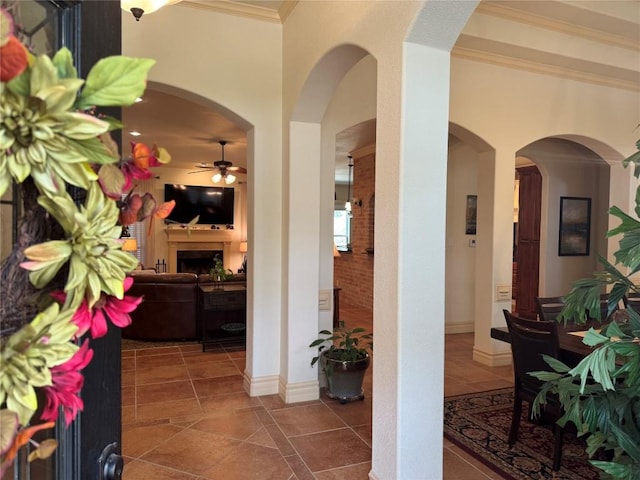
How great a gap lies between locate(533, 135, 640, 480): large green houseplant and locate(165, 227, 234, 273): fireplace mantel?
911 cm

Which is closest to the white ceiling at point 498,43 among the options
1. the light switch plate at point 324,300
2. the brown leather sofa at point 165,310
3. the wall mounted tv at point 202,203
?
the light switch plate at point 324,300

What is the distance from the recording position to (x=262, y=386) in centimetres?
368

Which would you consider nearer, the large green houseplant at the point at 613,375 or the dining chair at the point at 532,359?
the large green houseplant at the point at 613,375

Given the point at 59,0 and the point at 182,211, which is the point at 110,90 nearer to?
the point at 59,0

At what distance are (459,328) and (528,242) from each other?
2.02 meters

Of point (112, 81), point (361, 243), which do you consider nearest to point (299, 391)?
point (112, 81)

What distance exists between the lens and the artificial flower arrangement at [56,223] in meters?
0.48

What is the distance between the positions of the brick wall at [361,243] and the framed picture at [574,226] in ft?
9.84

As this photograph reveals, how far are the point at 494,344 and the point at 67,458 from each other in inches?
182

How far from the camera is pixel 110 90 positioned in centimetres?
54

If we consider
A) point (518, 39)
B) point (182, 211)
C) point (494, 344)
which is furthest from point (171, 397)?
point (182, 211)

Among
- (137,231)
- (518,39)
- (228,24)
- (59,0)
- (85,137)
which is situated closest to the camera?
(85,137)

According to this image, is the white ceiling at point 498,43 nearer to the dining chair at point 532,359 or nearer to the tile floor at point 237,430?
the dining chair at point 532,359

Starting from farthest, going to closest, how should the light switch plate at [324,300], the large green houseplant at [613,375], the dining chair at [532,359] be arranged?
1. the light switch plate at [324,300]
2. the dining chair at [532,359]
3. the large green houseplant at [613,375]
